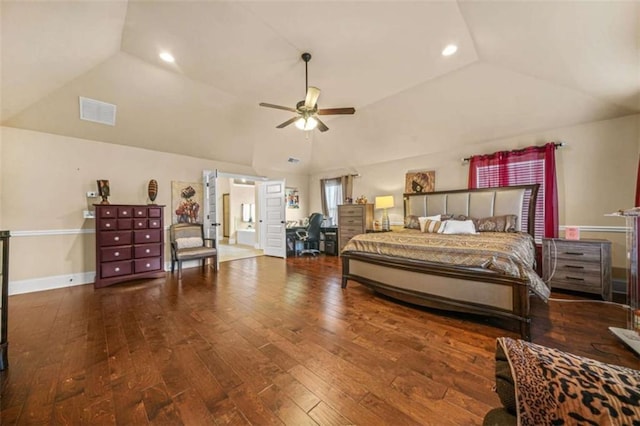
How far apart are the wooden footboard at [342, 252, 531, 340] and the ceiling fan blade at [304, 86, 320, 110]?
7.21ft

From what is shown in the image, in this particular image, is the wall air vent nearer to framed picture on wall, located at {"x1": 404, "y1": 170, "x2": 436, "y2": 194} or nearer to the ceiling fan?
the ceiling fan

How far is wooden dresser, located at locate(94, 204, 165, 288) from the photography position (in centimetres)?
387

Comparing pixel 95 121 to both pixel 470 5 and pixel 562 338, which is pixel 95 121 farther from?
pixel 562 338

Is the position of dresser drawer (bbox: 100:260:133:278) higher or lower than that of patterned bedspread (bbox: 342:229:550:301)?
lower

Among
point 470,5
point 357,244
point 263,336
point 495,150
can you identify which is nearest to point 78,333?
point 263,336

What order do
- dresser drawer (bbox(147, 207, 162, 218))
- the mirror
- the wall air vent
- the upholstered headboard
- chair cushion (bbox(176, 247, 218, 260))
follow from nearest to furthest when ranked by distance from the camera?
1. the wall air vent
2. the upholstered headboard
3. dresser drawer (bbox(147, 207, 162, 218))
4. chair cushion (bbox(176, 247, 218, 260))
5. the mirror

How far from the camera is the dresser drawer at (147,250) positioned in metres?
4.21

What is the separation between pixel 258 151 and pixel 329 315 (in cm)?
463

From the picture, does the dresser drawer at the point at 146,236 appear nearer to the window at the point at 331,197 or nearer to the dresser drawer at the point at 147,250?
the dresser drawer at the point at 147,250

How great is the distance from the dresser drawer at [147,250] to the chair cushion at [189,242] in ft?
→ 1.31

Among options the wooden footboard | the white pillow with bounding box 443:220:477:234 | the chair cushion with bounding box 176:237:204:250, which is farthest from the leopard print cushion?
the chair cushion with bounding box 176:237:204:250

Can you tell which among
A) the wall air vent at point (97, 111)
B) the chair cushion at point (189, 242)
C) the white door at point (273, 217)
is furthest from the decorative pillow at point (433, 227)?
the wall air vent at point (97, 111)

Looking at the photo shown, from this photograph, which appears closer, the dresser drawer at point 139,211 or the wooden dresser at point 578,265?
the wooden dresser at point 578,265

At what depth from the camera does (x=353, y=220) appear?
20.0 ft
